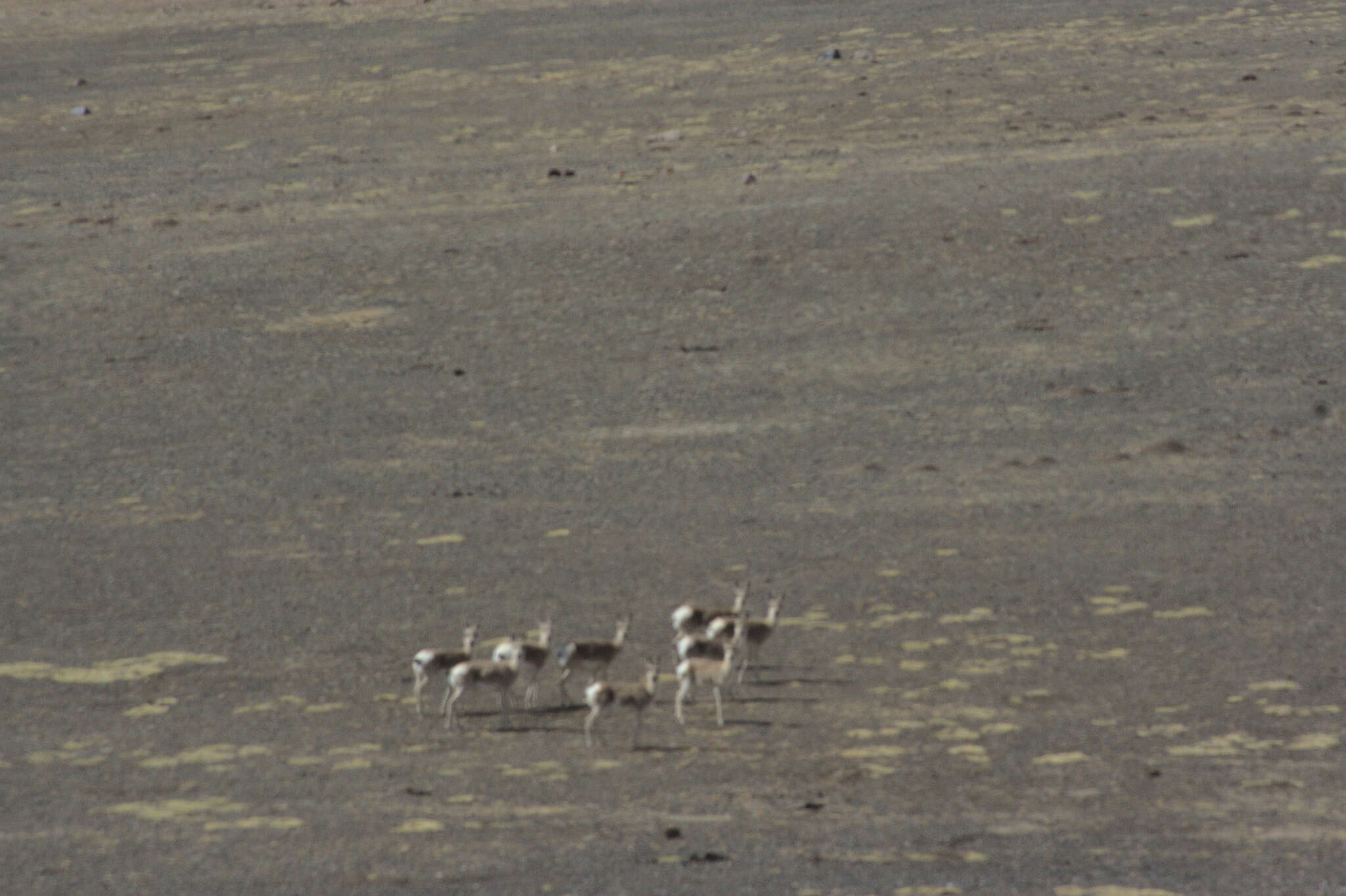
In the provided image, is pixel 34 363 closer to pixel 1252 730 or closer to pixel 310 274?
pixel 310 274

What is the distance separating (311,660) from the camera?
34.8 feet

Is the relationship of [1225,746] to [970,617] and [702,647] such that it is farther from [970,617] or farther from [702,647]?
[702,647]

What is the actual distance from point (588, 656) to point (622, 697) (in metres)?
0.65

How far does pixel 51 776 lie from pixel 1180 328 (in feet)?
35.2

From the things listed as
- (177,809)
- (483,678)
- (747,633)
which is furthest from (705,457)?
(177,809)

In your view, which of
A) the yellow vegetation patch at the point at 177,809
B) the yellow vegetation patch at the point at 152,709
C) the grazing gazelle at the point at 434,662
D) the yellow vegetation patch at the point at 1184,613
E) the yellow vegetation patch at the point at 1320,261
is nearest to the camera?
the yellow vegetation patch at the point at 177,809

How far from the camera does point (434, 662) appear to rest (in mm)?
9750

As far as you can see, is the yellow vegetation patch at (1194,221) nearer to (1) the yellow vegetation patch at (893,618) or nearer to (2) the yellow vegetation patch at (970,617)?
(2) the yellow vegetation patch at (970,617)

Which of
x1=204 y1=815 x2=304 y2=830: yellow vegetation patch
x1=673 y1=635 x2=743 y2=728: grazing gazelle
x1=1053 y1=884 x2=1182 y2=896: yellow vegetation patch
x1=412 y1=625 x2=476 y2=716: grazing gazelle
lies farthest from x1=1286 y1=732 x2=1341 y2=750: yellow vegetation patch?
x1=204 y1=815 x2=304 y2=830: yellow vegetation patch

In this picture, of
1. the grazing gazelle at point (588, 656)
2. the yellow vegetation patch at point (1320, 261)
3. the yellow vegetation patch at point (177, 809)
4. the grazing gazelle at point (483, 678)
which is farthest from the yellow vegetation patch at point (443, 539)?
the yellow vegetation patch at point (1320, 261)

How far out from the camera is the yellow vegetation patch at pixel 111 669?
10500 millimetres

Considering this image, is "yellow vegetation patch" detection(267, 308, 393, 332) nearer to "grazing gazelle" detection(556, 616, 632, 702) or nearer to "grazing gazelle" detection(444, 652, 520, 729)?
"grazing gazelle" detection(556, 616, 632, 702)

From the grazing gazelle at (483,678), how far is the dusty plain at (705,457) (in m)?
0.20

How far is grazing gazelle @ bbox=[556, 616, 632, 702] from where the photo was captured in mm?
9805
